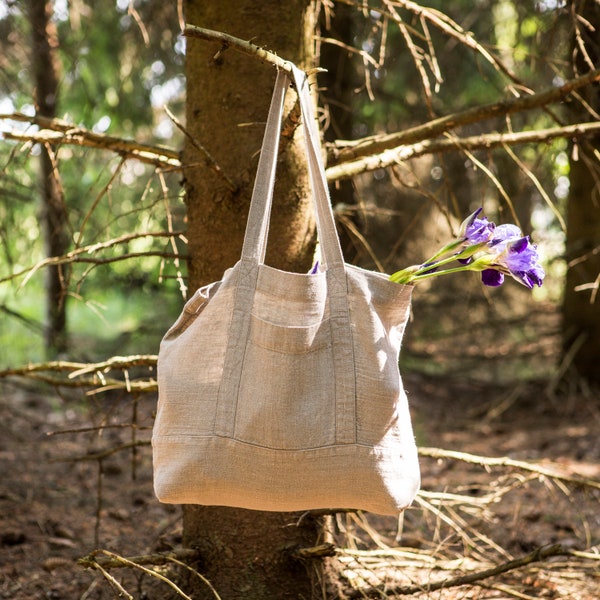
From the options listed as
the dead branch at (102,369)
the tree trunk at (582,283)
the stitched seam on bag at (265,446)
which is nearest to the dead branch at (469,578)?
the stitched seam on bag at (265,446)

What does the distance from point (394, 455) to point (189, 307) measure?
0.61 metres

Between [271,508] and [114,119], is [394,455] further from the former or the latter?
[114,119]

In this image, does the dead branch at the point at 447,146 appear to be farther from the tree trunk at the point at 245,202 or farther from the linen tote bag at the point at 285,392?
the linen tote bag at the point at 285,392

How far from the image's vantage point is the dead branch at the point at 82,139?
233 centimetres

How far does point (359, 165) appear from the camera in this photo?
99.6 inches

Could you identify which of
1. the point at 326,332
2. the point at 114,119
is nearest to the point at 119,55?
the point at 114,119

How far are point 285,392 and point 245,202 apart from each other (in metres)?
0.80

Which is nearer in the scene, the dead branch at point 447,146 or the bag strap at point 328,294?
the bag strap at point 328,294

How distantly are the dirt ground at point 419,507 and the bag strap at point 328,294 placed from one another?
79cm

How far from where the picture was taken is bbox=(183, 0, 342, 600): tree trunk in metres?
2.32

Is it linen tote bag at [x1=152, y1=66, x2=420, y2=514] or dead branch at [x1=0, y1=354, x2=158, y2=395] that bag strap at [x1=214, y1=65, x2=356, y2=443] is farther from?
dead branch at [x1=0, y1=354, x2=158, y2=395]

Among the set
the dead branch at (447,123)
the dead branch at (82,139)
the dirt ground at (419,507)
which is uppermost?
the dead branch at (447,123)

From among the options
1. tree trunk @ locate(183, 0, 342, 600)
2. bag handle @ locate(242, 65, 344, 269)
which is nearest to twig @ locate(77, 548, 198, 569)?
tree trunk @ locate(183, 0, 342, 600)

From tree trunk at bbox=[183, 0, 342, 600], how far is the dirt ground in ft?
0.81
